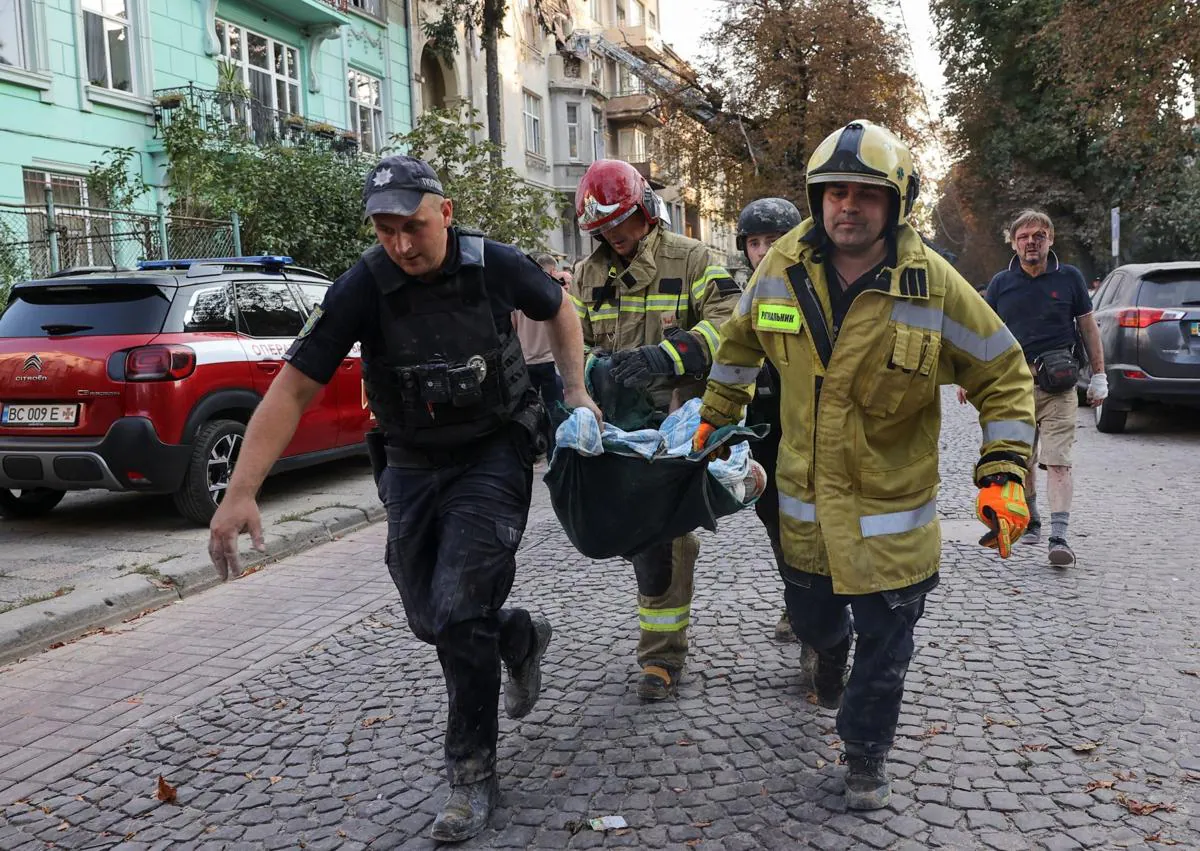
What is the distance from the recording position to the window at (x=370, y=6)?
80.8 ft

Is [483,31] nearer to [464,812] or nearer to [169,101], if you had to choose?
[169,101]

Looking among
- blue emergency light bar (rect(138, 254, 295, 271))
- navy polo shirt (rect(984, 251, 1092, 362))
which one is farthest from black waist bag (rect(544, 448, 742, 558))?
blue emergency light bar (rect(138, 254, 295, 271))

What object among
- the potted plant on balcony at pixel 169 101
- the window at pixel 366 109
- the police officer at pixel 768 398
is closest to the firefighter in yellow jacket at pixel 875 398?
the police officer at pixel 768 398

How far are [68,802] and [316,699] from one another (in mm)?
1030

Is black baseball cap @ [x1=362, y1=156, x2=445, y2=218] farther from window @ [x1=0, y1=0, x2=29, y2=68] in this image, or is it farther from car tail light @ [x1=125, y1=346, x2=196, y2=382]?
window @ [x1=0, y1=0, x2=29, y2=68]

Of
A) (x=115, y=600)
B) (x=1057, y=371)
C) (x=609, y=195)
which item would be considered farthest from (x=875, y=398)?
(x=115, y=600)

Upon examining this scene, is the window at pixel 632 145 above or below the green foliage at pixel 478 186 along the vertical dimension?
above

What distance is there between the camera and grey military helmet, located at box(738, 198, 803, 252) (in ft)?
15.0

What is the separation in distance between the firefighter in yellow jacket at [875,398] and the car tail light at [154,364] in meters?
5.24

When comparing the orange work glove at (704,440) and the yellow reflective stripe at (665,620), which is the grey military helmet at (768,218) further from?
the yellow reflective stripe at (665,620)

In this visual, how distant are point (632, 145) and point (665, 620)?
1769 inches

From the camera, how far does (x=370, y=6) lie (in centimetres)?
2514

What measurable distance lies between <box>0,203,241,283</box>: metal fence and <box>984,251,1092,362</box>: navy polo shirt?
997 centimetres

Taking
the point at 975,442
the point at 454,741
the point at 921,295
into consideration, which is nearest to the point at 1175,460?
the point at 975,442
